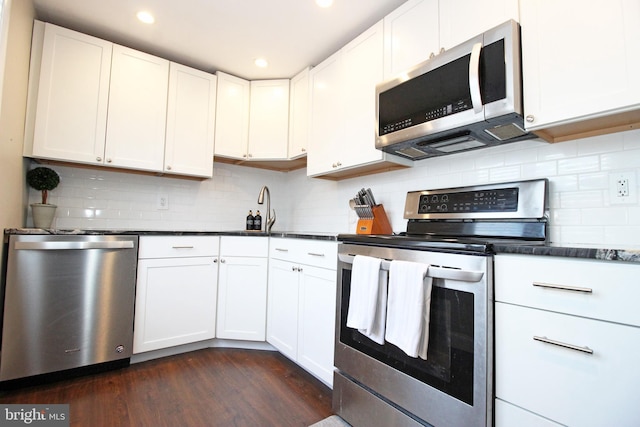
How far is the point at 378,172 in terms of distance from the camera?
2291mm

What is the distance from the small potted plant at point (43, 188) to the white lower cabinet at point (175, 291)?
2.11 ft

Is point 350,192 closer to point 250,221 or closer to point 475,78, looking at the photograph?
point 250,221

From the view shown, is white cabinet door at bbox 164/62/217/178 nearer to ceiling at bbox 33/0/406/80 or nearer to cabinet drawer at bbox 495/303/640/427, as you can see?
ceiling at bbox 33/0/406/80

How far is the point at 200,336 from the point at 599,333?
92.9 inches

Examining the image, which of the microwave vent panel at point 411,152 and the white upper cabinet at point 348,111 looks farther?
the white upper cabinet at point 348,111

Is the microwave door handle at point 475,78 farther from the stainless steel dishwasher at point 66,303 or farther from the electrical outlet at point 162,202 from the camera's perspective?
the electrical outlet at point 162,202

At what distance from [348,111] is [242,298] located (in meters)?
1.65

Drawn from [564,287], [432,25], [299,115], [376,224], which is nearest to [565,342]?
[564,287]

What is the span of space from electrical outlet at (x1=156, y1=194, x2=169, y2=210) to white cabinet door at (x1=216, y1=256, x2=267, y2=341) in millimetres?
815

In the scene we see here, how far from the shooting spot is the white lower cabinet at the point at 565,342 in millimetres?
799

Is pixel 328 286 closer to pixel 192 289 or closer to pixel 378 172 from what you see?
pixel 378 172

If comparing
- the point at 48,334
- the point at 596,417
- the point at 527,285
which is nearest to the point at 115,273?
the point at 48,334

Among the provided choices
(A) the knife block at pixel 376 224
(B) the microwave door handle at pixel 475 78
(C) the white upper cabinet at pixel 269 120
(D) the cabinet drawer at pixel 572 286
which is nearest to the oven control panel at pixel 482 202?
(A) the knife block at pixel 376 224

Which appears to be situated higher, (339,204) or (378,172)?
(378,172)
